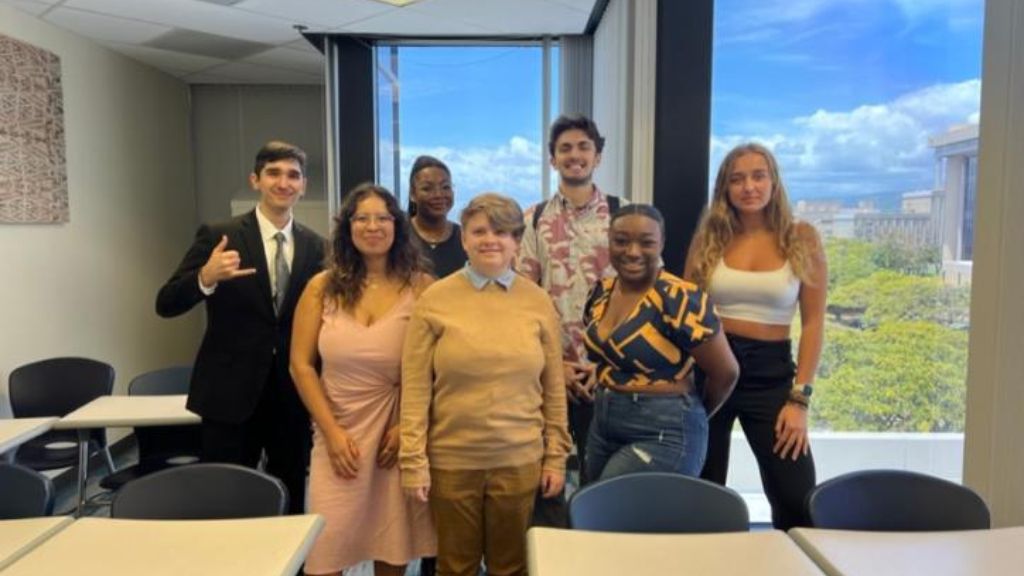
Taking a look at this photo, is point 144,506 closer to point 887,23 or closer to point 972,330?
point 972,330

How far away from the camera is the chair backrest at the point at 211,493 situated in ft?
6.12

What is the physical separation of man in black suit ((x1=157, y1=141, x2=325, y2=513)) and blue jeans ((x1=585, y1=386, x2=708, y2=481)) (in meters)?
1.08

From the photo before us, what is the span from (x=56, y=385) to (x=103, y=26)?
2167 mm

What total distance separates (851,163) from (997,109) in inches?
31.7

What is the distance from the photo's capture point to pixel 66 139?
423 centimetres

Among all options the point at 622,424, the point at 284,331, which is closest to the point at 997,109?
the point at 622,424

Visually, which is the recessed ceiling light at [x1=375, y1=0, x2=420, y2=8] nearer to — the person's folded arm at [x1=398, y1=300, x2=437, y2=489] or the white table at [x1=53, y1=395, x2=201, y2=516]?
the white table at [x1=53, y1=395, x2=201, y2=516]

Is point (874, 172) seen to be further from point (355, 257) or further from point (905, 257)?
point (355, 257)

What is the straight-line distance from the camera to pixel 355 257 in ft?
6.89

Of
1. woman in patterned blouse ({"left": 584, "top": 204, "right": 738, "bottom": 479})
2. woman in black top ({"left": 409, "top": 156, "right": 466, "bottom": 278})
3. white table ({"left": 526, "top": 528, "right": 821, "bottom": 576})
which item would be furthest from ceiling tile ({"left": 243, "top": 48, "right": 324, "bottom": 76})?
white table ({"left": 526, "top": 528, "right": 821, "bottom": 576})

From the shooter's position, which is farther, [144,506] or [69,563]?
[144,506]

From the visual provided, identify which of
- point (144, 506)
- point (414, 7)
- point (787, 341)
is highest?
point (414, 7)

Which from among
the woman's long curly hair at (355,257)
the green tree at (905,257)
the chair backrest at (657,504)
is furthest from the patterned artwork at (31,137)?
the green tree at (905,257)

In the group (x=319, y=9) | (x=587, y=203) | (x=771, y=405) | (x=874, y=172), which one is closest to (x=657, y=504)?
(x=771, y=405)
